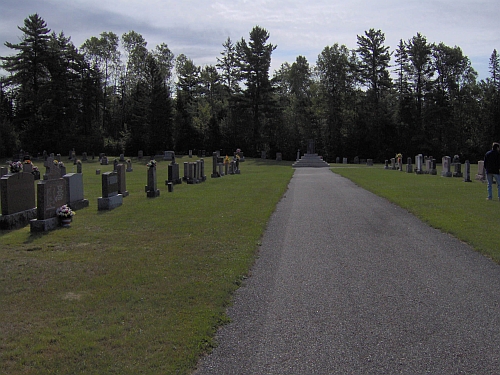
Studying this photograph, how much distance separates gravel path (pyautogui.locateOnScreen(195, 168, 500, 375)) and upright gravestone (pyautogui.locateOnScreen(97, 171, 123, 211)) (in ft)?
21.1

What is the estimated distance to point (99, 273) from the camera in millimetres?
6586

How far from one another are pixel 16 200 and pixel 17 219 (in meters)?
0.48

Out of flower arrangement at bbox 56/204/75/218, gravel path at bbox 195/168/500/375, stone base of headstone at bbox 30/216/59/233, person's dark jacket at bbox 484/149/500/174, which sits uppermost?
person's dark jacket at bbox 484/149/500/174

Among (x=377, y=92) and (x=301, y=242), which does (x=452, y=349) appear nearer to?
(x=301, y=242)

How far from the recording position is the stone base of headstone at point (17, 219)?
406 inches

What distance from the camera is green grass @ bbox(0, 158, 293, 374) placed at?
3932mm

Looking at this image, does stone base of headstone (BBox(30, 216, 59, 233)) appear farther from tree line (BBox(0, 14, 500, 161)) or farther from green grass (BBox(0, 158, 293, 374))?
tree line (BBox(0, 14, 500, 161))

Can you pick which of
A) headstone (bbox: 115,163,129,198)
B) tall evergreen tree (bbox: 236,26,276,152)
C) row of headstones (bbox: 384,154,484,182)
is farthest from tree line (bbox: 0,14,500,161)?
headstone (bbox: 115,163,129,198)

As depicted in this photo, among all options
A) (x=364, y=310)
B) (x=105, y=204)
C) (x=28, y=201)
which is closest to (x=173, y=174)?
(x=105, y=204)

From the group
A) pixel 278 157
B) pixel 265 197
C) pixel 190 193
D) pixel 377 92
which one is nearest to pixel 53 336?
pixel 265 197

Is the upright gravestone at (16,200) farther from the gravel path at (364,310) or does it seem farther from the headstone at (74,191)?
the gravel path at (364,310)

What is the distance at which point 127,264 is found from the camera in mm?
7098

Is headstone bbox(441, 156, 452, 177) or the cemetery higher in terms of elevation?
headstone bbox(441, 156, 452, 177)

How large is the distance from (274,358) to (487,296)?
3.10 meters
